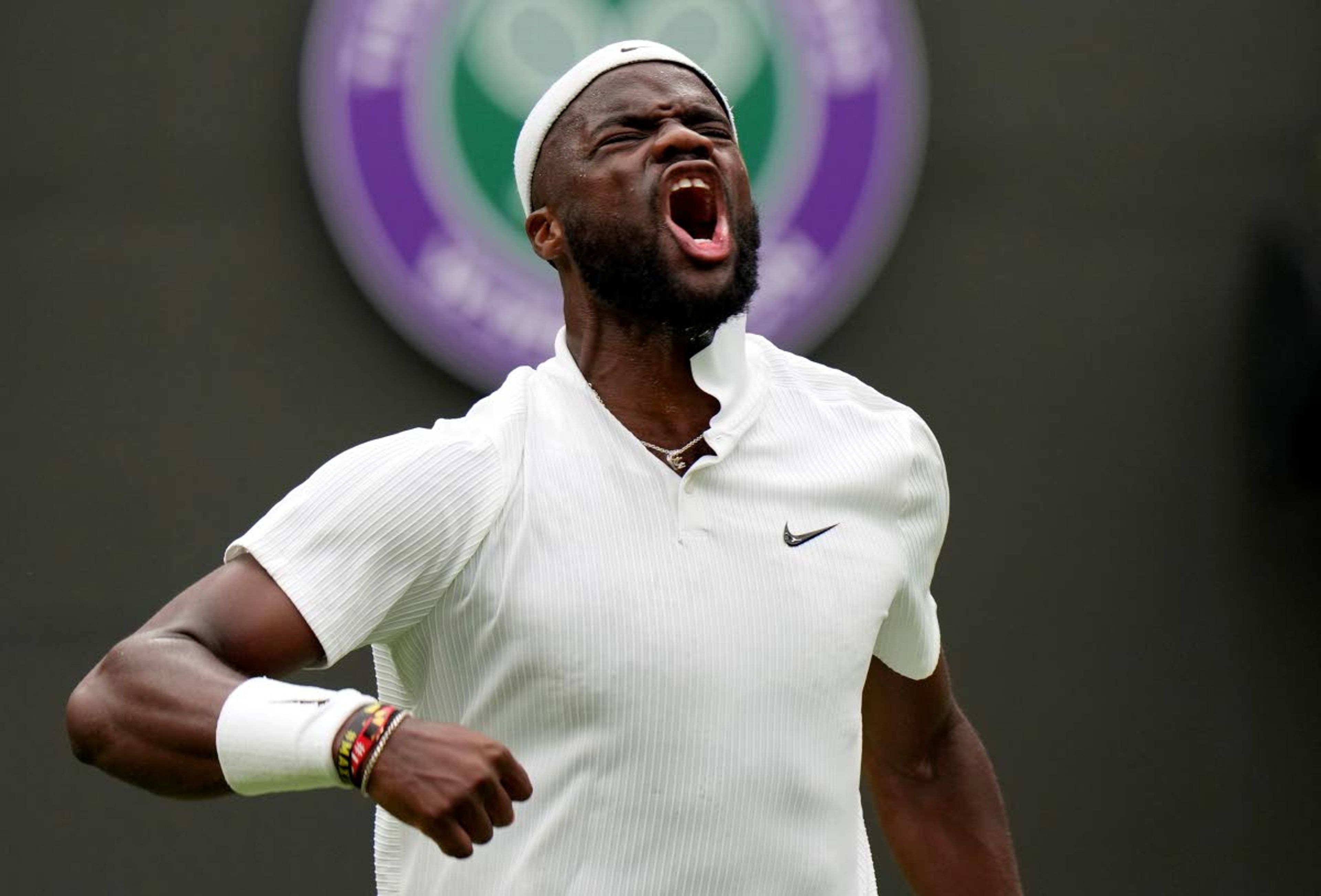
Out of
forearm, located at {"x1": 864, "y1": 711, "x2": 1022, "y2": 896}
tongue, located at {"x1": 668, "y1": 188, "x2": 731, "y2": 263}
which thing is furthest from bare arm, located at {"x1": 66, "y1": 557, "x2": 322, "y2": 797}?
forearm, located at {"x1": 864, "y1": 711, "x2": 1022, "y2": 896}

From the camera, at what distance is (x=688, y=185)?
2234 mm

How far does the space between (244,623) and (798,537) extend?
0.61m

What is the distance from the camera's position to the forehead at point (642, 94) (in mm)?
2273

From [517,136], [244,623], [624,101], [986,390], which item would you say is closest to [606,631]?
[244,623]

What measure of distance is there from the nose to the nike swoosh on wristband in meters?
Answer: 0.47

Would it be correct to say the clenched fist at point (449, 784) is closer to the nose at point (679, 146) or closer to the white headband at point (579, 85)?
the nose at point (679, 146)

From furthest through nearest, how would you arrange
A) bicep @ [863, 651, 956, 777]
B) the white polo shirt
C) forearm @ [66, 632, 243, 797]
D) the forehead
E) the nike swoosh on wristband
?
bicep @ [863, 651, 956, 777] < the forehead < the nike swoosh on wristband < the white polo shirt < forearm @ [66, 632, 243, 797]

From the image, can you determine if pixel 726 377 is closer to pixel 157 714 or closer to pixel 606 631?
pixel 606 631

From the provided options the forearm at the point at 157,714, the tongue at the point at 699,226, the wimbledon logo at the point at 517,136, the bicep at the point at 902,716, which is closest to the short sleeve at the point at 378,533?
the forearm at the point at 157,714

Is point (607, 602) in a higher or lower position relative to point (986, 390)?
higher

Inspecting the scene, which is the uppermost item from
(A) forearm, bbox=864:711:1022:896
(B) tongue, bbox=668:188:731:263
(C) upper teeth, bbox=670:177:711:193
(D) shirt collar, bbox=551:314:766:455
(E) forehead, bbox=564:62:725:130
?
(E) forehead, bbox=564:62:725:130

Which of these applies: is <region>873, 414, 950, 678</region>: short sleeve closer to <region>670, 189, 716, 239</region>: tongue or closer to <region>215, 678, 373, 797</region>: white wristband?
<region>670, 189, 716, 239</region>: tongue

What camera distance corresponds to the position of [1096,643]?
143 inches

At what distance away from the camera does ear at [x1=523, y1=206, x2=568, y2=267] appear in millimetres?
2314
